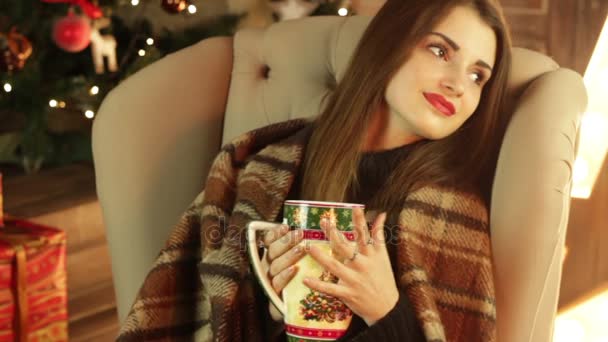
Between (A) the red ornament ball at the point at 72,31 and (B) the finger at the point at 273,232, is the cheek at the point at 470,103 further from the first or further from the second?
(A) the red ornament ball at the point at 72,31

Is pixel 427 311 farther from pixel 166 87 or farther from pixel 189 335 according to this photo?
pixel 166 87

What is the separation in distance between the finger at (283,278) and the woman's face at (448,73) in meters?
0.28

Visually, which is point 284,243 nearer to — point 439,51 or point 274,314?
point 274,314

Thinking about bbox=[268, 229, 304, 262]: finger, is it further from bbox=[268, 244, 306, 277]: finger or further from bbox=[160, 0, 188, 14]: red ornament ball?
bbox=[160, 0, 188, 14]: red ornament ball

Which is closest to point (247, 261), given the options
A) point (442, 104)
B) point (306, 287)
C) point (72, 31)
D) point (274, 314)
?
point (274, 314)

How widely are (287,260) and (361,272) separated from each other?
0.07 m

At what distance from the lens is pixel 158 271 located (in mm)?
953

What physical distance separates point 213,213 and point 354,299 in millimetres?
288

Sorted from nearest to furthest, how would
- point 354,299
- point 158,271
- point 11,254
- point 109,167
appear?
point 354,299
point 158,271
point 109,167
point 11,254

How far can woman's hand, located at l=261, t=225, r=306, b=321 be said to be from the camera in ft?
2.34

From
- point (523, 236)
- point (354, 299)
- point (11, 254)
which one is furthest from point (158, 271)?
point (11, 254)

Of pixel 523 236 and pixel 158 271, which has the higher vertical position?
pixel 523 236

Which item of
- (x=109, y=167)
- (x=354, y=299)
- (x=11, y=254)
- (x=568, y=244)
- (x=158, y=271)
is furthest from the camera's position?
(x=568, y=244)

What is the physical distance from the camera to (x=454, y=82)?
87 cm
